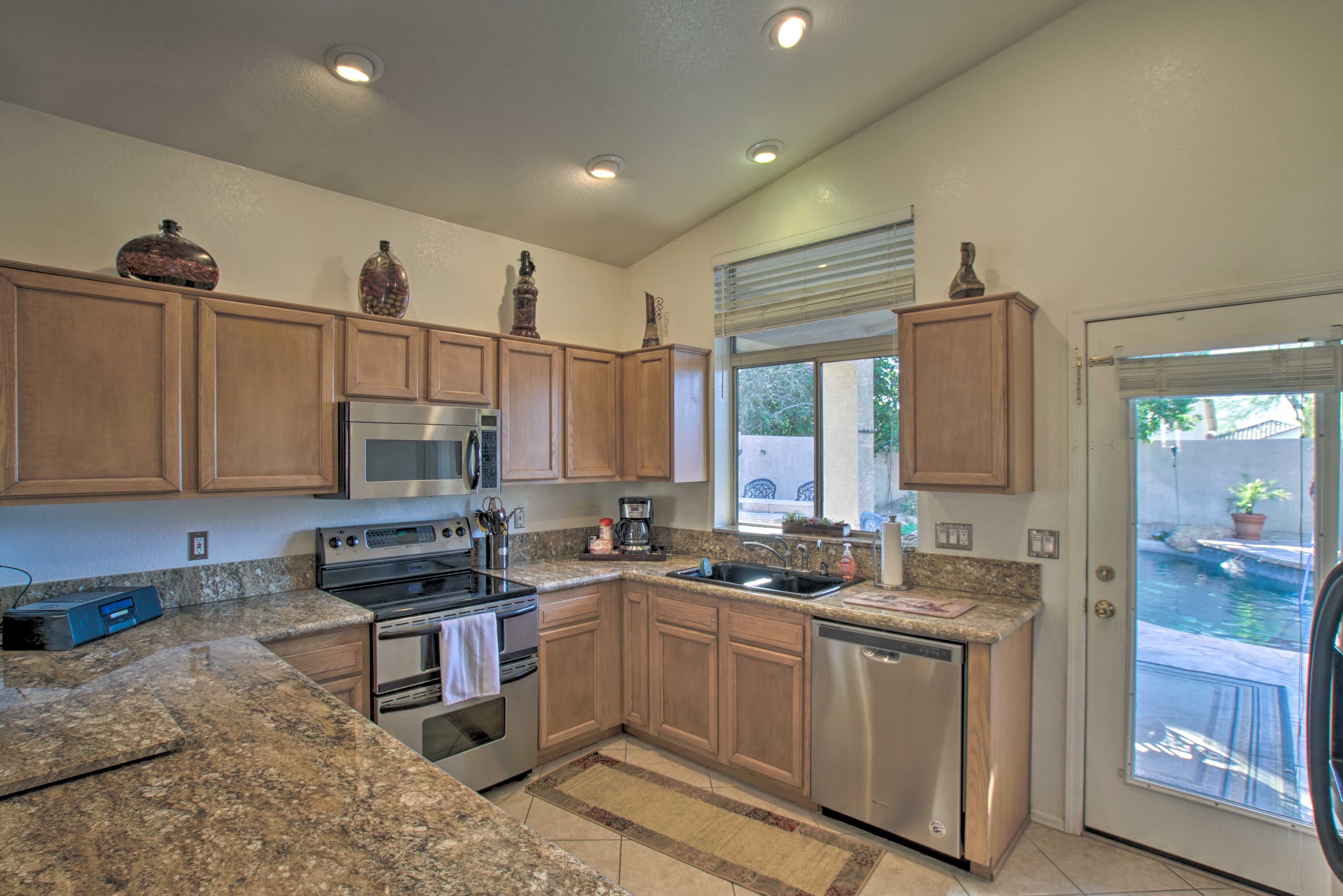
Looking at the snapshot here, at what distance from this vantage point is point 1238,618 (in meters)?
2.28

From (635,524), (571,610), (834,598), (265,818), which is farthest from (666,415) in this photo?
(265,818)

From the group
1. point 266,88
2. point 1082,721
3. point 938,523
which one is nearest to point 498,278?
point 266,88

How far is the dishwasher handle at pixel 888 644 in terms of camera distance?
231 cm

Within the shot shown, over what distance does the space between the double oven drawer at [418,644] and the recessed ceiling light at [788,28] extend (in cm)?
252

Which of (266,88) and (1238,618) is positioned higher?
(266,88)

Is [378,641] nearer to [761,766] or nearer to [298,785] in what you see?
[298,785]

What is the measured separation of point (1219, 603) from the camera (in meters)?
2.32

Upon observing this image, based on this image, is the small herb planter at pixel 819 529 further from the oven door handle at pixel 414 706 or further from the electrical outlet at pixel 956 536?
the oven door handle at pixel 414 706

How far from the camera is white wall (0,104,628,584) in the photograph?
2.34 meters

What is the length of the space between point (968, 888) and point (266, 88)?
3764mm

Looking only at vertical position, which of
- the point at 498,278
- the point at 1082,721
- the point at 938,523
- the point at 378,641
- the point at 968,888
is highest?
the point at 498,278

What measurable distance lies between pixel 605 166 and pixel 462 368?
1196 millimetres

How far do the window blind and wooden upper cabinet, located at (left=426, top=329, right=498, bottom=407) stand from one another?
274 centimetres

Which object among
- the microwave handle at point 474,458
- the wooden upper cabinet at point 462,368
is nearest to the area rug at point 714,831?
the microwave handle at point 474,458
